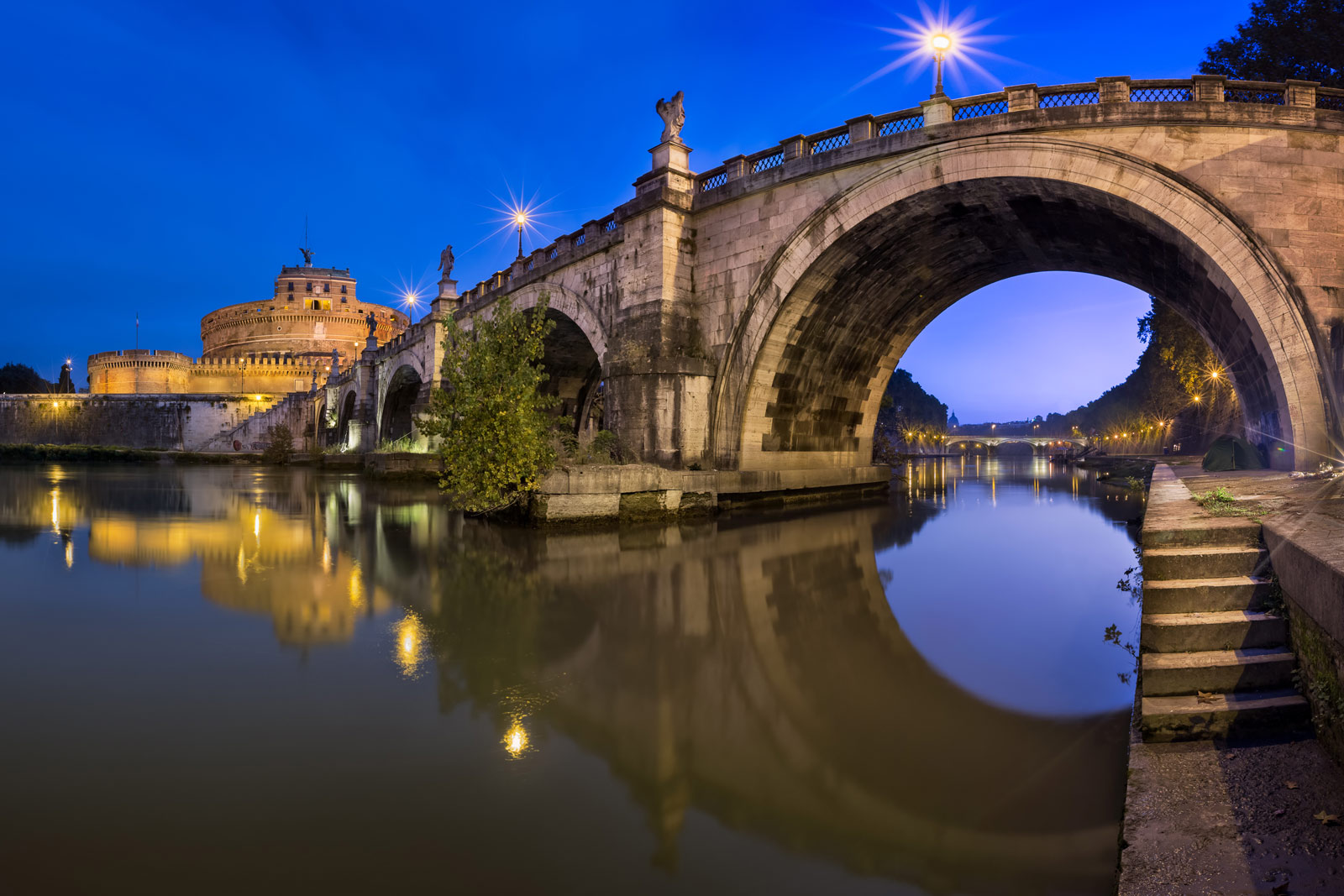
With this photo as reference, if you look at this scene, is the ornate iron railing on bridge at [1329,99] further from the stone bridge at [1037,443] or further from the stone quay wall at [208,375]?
the stone bridge at [1037,443]

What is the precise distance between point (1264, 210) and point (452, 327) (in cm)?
1318

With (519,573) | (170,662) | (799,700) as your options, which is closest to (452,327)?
(519,573)

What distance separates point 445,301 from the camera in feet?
102

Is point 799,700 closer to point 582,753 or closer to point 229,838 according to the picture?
point 582,753

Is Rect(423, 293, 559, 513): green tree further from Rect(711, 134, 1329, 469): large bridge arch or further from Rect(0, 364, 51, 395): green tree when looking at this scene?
Rect(0, 364, 51, 395): green tree

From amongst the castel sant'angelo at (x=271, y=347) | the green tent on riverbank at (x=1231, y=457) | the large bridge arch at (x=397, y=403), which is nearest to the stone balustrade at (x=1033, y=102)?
the green tent on riverbank at (x=1231, y=457)

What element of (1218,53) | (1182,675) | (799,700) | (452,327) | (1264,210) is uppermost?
(1218,53)

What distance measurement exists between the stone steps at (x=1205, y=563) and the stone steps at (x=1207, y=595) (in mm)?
86

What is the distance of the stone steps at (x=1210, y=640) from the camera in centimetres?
314

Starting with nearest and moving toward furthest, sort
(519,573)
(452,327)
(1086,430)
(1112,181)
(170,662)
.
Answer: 1. (170,662)
2. (519,573)
3. (1112,181)
4. (452,327)
5. (1086,430)

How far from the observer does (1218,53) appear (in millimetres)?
22984

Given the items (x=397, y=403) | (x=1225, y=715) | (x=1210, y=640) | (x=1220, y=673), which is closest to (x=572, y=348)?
(x=397, y=403)

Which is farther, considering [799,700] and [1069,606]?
[1069,606]

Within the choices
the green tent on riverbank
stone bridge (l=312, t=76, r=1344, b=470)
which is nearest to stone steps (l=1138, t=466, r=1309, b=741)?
stone bridge (l=312, t=76, r=1344, b=470)
